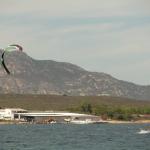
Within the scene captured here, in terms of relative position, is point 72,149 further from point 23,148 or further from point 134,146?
point 134,146

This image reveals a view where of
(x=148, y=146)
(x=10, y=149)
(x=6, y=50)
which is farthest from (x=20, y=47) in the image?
(x=148, y=146)

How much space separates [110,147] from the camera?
139 m

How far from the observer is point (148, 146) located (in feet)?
482

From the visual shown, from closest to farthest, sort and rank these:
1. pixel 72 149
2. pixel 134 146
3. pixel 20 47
A: pixel 20 47 < pixel 72 149 < pixel 134 146

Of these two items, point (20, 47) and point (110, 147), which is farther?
point (110, 147)

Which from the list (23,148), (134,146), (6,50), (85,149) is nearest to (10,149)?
(23,148)

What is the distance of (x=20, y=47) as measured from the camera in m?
94.6

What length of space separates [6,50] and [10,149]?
131 ft

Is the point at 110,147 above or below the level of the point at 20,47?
below

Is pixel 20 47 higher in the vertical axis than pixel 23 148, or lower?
higher

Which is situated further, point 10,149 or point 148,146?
point 148,146

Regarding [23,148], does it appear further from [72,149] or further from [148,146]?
[148,146]

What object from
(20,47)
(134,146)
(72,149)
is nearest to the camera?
(20,47)

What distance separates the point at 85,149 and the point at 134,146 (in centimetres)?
1631
